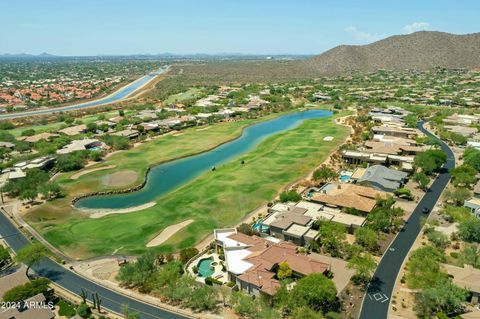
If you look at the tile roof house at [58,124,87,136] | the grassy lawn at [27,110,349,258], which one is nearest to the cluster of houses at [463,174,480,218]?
the grassy lawn at [27,110,349,258]

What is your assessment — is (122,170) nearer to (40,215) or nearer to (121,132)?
(40,215)

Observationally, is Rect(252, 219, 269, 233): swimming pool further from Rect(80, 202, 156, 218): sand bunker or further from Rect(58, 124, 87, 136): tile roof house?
Rect(58, 124, 87, 136): tile roof house

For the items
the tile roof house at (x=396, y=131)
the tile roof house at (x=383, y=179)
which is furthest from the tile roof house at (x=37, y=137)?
the tile roof house at (x=396, y=131)

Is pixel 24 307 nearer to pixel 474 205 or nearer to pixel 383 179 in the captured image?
pixel 383 179

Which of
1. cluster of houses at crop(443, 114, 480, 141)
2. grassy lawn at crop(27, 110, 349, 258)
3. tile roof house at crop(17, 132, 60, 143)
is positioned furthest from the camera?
tile roof house at crop(17, 132, 60, 143)

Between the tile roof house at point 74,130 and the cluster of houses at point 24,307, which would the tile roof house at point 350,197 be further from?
the tile roof house at point 74,130
